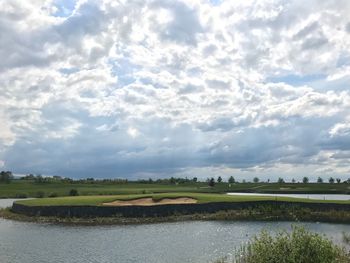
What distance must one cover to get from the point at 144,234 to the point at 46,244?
846cm

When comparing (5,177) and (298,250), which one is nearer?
(298,250)

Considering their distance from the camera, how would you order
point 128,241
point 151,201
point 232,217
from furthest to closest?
1. point 151,201
2. point 232,217
3. point 128,241

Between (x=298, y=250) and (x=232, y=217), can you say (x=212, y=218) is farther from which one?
(x=298, y=250)

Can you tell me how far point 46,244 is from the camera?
121ft

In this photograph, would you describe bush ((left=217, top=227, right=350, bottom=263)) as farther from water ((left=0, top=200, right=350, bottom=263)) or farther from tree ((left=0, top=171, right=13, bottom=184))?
tree ((left=0, top=171, right=13, bottom=184))

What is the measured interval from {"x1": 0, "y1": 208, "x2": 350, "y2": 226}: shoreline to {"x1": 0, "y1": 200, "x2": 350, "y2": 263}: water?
3.42 m

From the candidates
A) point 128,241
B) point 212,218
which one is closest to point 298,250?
point 128,241

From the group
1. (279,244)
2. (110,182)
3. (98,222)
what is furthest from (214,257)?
(110,182)

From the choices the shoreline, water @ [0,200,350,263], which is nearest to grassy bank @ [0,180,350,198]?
the shoreline

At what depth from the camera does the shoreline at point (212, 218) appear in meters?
52.4

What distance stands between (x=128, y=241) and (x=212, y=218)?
19.3m

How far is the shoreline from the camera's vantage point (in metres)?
52.4

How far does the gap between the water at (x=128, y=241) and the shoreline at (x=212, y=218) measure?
3.42 metres

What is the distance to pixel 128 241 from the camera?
37.7 meters
